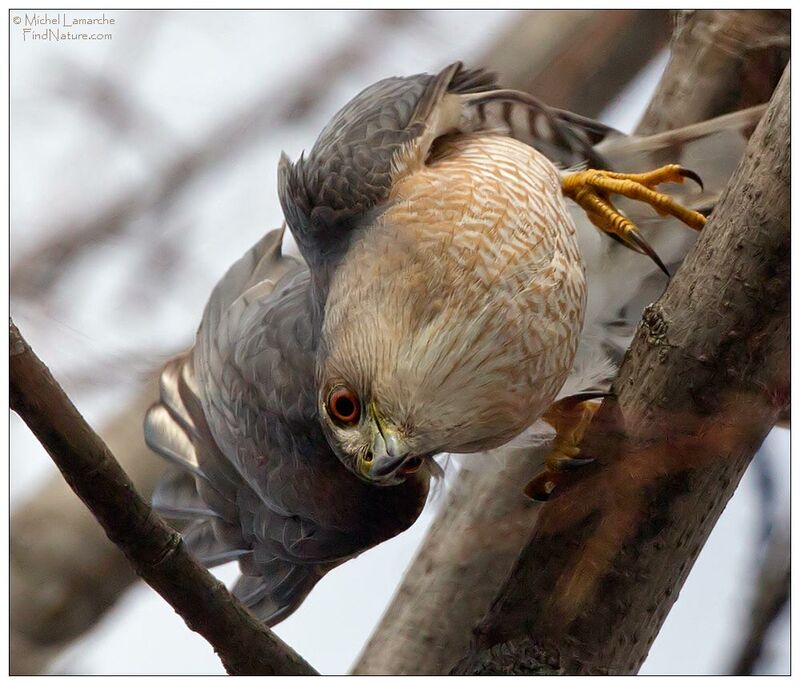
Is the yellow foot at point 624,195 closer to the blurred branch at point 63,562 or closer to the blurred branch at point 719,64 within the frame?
the blurred branch at point 719,64

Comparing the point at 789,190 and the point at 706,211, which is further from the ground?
the point at 789,190

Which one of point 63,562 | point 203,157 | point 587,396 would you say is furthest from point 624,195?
point 63,562

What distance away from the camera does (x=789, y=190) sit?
4.12ft

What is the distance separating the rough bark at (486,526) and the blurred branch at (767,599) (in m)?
0.35

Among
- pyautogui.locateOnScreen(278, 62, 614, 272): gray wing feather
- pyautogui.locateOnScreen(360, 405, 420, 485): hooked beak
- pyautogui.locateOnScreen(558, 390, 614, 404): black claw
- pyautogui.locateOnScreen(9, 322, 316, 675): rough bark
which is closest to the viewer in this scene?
pyautogui.locateOnScreen(9, 322, 316, 675): rough bark

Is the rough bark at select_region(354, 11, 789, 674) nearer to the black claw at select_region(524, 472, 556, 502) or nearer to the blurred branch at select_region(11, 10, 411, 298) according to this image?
the black claw at select_region(524, 472, 556, 502)

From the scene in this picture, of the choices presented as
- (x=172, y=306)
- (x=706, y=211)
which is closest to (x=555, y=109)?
(x=706, y=211)

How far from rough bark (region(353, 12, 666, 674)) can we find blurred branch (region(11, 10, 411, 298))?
253mm

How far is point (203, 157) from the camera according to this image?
4.58ft

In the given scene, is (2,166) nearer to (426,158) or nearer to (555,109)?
(426,158)

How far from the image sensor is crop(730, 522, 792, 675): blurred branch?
51.3 inches

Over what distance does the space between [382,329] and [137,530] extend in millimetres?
444

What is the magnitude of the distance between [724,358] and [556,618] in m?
0.49

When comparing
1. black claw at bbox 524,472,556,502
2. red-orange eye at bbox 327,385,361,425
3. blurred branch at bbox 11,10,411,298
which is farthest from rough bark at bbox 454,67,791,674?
blurred branch at bbox 11,10,411,298
